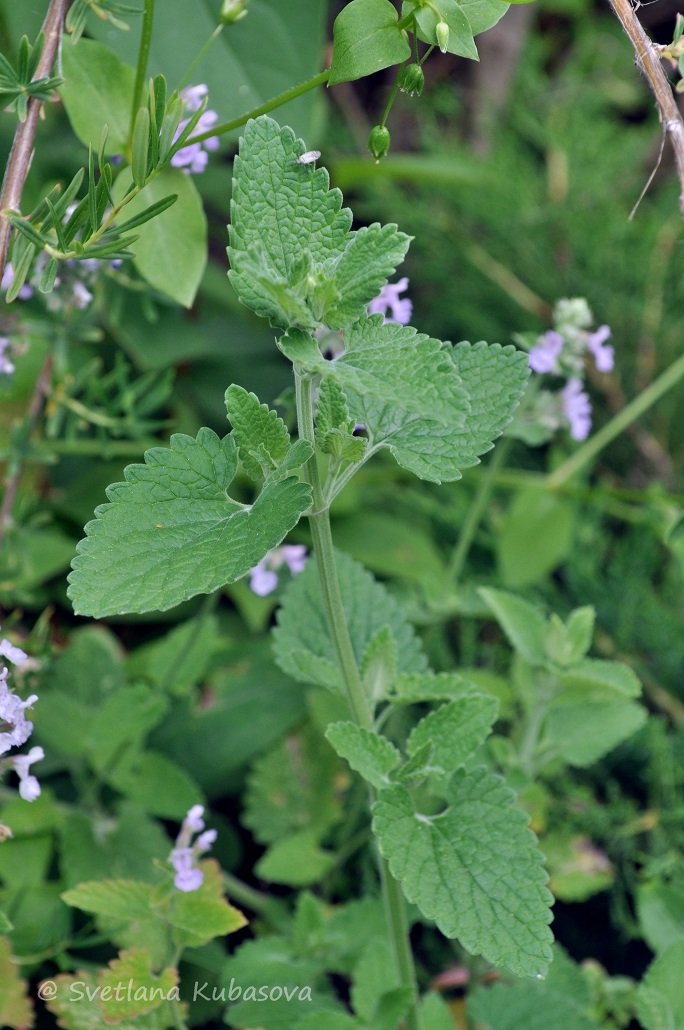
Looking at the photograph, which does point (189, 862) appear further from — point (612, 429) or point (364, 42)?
point (612, 429)

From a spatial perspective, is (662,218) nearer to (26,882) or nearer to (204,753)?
(204,753)

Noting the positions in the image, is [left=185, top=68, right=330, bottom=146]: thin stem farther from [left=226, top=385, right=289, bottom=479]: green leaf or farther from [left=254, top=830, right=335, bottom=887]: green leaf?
[left=254, top=830, right=335, bottom=887]: green leaf

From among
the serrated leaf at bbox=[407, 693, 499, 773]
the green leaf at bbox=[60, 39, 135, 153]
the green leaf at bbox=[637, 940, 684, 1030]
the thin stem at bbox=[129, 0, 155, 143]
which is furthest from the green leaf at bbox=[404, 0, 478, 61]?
the green leaf at bbox=[637, 940, 684, 1030]

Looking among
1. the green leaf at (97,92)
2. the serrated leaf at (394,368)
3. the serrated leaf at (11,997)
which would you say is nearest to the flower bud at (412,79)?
the serrated leaf at (394,368)

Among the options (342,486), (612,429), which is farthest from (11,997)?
(612,429)

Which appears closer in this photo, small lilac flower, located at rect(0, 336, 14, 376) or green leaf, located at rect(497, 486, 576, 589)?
small lilac flower, located at rect(0, 336, 14, 376)

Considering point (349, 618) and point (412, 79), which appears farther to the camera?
point (349, 618)

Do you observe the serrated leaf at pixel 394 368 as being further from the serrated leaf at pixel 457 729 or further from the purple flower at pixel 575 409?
the purple flower at pixel 575 409
